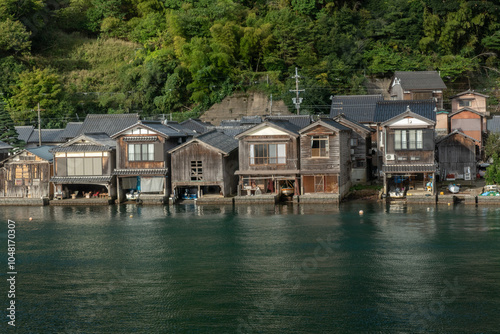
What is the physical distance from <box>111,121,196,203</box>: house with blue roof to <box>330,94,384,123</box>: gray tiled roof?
44.5 ft

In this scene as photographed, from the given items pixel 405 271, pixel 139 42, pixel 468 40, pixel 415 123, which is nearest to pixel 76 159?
pixel 415 123

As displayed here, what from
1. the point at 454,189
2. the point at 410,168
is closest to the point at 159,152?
the point at 410,168

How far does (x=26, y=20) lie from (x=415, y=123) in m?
46.9

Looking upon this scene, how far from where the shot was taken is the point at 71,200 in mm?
40500

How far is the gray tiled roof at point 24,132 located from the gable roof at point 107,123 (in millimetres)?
4849

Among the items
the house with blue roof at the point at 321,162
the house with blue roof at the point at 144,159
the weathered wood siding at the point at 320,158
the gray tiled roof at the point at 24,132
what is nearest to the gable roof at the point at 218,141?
the house with blue roof at the point at 144,159

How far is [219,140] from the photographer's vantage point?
41094 mm

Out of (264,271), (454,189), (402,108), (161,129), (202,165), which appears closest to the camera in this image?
(264,271)

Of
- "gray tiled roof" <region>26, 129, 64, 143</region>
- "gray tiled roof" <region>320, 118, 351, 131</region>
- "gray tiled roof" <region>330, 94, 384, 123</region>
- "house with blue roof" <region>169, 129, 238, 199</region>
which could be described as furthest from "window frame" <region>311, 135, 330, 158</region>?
"gray tiled roof" <region>26, 129, 64, 143</region>

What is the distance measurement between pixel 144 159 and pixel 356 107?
16819 millimetres

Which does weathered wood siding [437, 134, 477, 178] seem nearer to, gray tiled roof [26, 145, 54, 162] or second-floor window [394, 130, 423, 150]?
second-floor window [394, 130, 423, 150]

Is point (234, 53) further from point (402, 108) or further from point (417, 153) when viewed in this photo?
point (417, 153)

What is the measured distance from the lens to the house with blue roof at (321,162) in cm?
3756

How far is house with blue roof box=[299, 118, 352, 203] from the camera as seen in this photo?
37562mm
